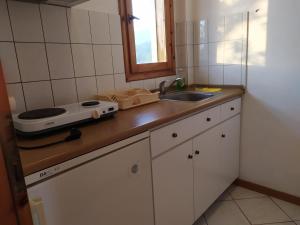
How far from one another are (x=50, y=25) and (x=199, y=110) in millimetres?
1033

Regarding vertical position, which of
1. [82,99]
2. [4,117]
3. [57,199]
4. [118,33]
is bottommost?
[57,199]

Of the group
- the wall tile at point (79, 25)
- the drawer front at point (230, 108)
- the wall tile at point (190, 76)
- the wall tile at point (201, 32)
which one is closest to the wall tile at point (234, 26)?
the wall tile at point (201, 32)

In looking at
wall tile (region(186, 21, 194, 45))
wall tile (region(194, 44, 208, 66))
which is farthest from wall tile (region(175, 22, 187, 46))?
wall tile (region(194, 44, 208, 66))

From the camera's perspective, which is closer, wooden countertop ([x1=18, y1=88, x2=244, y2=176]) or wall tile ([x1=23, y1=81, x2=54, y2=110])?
wooden countertop ([x1=18, y1=88, x2=244, y2=176])

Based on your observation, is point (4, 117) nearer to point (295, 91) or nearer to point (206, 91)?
point (206, 91)

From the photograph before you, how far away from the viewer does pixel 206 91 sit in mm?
2018

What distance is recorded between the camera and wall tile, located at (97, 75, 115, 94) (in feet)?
5.08

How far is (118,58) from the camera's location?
166 cm

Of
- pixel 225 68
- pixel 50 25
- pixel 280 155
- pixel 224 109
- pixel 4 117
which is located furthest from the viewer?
pixel 225 68

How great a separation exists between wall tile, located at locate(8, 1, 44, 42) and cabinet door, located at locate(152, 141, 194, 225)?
936 millimetres

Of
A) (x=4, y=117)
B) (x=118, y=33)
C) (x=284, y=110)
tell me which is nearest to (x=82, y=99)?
(x=118, y=33)

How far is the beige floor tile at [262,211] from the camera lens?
5.64ft

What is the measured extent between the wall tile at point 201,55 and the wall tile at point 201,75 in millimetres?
49

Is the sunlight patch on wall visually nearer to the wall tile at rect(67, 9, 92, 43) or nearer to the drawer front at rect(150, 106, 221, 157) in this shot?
the drawer front at rect(150, 106, 221, 157)
